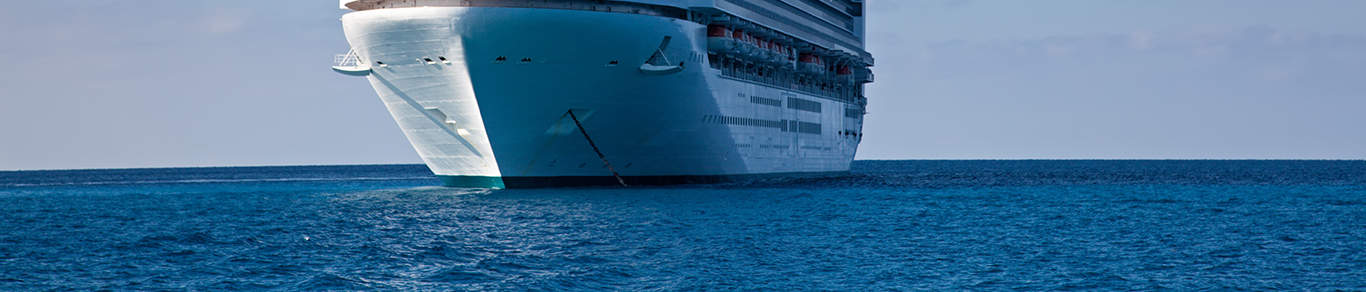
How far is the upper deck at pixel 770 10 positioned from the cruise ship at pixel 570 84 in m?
0.09

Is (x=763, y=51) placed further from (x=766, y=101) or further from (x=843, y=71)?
(x=843, y=71)

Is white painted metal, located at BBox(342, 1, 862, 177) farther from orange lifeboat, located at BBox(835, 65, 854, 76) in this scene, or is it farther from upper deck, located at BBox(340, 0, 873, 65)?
orange lifeboat, located at BBox(835, 65, 854, 76)

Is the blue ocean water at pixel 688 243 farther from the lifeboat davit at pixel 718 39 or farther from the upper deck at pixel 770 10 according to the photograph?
the upper deck at pixel 770 10

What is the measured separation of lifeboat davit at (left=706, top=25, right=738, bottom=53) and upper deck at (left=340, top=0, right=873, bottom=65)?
853 mm

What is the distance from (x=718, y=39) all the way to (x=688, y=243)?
26.7m

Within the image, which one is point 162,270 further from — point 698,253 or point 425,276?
point 698,253

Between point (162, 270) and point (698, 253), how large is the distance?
11606mm

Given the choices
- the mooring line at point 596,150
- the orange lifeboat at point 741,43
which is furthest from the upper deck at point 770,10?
the mooring line at point 596,150

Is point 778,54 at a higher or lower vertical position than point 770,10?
lower

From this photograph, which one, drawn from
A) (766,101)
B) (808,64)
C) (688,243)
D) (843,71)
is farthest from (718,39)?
(843,71)

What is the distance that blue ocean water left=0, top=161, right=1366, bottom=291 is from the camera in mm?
29266

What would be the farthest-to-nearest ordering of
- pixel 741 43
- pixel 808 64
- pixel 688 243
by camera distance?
1. pixel 808 64
2. pixel 741 43
3. pixel 688 243

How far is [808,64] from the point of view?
78250 millimetres

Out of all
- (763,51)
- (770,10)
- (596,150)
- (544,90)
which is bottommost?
(596,150)
